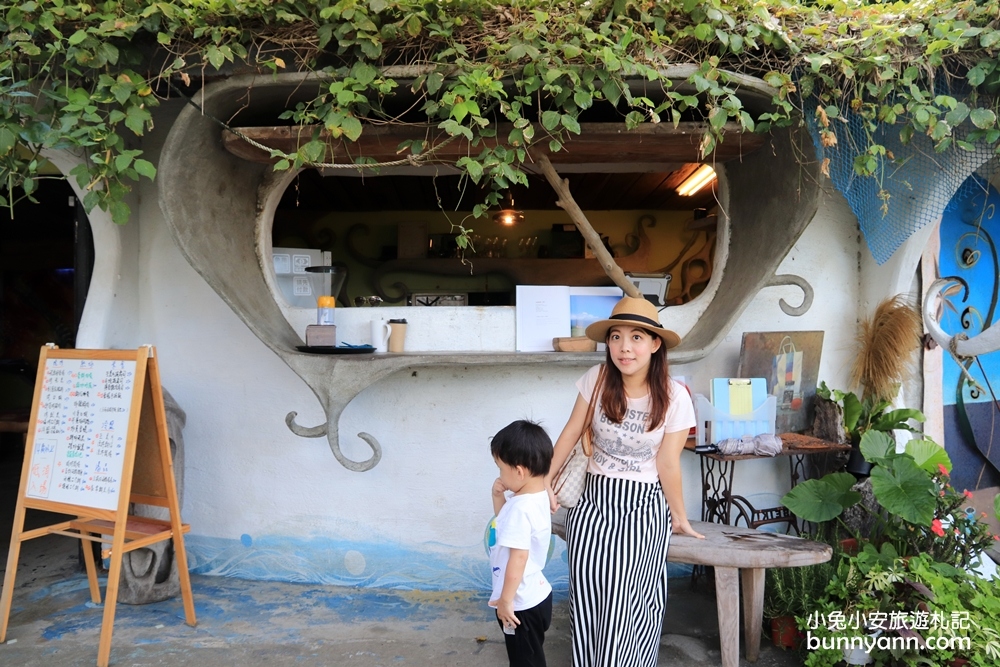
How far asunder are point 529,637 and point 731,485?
153 cm

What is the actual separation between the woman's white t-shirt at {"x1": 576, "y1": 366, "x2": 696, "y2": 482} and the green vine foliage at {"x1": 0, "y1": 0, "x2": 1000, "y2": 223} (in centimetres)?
96

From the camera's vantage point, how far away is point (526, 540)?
6.56 feet

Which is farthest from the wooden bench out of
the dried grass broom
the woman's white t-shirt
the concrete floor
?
the dried grass broom

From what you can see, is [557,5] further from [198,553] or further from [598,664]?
[198,553]

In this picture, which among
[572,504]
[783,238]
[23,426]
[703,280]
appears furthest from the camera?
[703,280]

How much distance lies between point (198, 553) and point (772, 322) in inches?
123

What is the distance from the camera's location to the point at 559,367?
11.3 ft

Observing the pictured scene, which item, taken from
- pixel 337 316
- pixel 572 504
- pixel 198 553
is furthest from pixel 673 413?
pixel 198 553

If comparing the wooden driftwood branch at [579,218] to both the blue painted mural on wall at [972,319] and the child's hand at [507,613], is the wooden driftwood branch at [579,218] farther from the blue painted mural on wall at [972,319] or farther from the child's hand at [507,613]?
Result: the blue painted mural on wall at [972,319]

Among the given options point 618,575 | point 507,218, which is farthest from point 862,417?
point 507,218

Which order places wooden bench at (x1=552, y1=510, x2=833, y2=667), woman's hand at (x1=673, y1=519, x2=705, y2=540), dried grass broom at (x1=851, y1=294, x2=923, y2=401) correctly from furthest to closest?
dried grass broom at (x1=851, y1=294, x2=923, y2=401), wooden bench at (x1=552, y1=510, x2=833, y2=667), woman's hand at (x1=673, y1=519, x2=705, y2=540)

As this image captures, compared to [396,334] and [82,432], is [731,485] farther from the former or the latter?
[82,432]

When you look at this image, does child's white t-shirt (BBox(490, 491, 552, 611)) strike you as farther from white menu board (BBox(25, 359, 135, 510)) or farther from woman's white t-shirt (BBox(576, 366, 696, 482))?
white menu board (BBox(25, 359, 135, 510))

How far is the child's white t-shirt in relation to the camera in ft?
6.57
